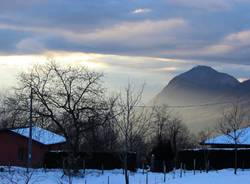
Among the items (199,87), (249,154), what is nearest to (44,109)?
(249,154)

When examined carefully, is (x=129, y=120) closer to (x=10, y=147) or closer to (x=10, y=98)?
(x=10, y=98)

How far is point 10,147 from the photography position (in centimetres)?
6775

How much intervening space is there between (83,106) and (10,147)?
18301 millimetres

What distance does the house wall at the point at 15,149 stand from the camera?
67375mm

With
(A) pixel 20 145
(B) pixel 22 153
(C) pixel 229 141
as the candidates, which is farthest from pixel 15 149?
(C) pixel 229 141

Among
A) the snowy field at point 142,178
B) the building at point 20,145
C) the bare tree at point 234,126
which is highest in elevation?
the bare tree at point 234,126

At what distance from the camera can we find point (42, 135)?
69438 mm

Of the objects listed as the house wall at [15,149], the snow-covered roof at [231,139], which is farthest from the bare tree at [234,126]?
the house wall at [15,149]

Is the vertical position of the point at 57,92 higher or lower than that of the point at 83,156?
higher

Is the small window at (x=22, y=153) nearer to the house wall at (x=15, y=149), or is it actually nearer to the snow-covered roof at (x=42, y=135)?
the house wall at (x=15, y=149)

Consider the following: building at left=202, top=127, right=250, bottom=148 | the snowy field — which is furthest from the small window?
building at left=202, top=127, right=250, bottom=148

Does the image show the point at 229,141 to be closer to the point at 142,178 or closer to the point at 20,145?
the point at 20,145

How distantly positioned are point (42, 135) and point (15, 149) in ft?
11.3

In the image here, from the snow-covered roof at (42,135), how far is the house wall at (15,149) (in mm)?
577
